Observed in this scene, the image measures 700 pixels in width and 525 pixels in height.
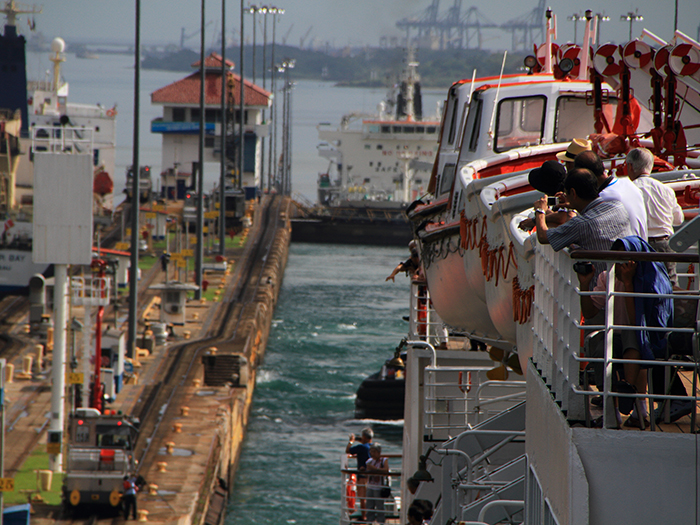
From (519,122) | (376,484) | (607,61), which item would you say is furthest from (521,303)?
(376,484)

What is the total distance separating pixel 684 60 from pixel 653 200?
418 cm

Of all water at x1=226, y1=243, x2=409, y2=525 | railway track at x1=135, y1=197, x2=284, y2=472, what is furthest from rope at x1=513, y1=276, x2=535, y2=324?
water at x1=226, y1=243, x2=409, y2=525

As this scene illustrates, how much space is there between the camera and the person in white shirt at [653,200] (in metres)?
6.30

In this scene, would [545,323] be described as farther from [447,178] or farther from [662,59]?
[447,178]

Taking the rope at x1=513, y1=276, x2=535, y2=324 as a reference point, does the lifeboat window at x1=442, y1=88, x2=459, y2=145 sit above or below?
above

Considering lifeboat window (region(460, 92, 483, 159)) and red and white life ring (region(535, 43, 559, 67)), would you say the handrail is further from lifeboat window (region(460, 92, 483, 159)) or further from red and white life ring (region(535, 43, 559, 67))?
red and white life ring (region(535, 43, 559, 67))

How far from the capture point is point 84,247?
23.2 m

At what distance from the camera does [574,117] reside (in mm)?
11914

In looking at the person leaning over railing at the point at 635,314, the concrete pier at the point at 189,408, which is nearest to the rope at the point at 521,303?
the person leaning over railing at the point at 635,314

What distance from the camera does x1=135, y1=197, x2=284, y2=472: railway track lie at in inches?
971

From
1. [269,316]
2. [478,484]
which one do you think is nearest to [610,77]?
[478,484]

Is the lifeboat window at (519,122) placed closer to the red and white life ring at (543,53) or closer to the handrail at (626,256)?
the red and white life ring at (543,53)

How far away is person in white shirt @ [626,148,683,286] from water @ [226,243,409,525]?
19.1 metres

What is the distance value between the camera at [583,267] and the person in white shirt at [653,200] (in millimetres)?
1393
